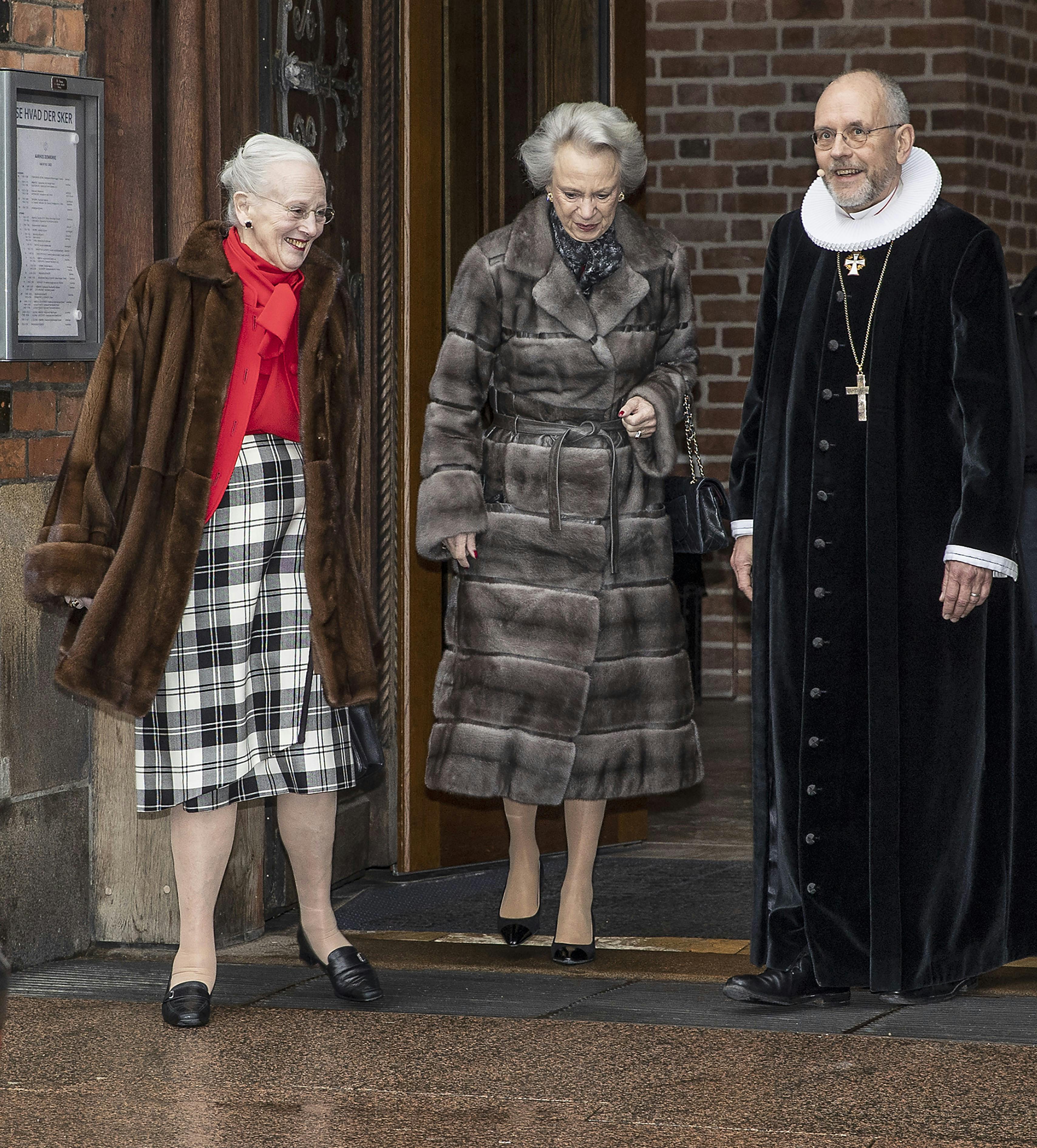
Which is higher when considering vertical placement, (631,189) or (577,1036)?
(631,189)

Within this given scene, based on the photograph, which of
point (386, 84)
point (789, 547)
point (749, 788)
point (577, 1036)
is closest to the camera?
point (577, 1036)

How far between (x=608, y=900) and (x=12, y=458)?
1.89 m

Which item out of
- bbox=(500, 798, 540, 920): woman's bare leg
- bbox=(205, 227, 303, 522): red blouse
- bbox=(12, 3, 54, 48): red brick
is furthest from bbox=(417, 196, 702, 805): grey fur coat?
bbox=(12, 3, 54, 48): red brick

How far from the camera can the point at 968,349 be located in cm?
357

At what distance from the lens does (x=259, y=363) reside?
3699 mm

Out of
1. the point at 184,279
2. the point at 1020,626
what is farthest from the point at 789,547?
the point at 184,279

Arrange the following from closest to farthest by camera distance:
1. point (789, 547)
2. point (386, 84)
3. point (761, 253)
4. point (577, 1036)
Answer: point (577, 1036) < point (789, 547) < point (386, 84) < point (761, 253)

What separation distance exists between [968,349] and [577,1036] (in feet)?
4.72

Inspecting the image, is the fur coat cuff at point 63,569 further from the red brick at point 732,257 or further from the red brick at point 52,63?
the red brick at point 732,257

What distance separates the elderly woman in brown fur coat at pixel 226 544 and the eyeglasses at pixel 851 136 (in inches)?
37.4

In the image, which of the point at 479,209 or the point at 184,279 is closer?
the point at 184,279

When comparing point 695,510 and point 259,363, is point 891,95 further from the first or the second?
point 259,363

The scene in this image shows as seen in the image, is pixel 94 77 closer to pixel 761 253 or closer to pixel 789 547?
pixel 789 547

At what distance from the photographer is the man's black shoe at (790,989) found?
3.75 metres
